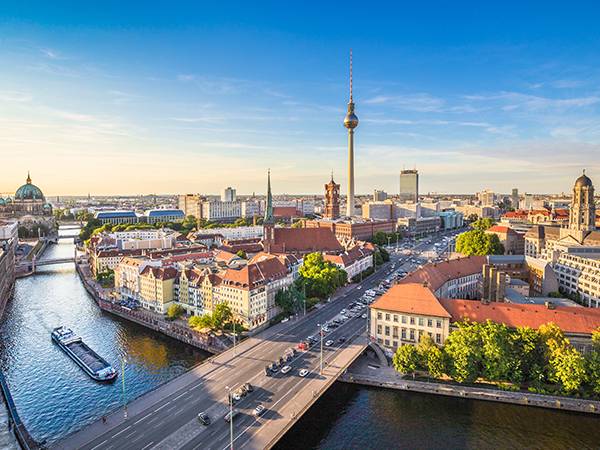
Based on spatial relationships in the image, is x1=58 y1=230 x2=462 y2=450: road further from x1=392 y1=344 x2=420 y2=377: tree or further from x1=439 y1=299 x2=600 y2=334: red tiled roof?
x1=439 y1=299 x2=600 y2=334: red tiled roof

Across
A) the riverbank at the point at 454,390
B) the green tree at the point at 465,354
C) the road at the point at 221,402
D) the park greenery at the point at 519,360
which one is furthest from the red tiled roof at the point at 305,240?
the park greenery at the point at 519,360

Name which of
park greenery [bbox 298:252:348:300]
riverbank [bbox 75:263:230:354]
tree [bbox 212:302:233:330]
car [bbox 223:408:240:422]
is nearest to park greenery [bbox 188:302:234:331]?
tree [bbox 212:302:233:330]

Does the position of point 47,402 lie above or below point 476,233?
below

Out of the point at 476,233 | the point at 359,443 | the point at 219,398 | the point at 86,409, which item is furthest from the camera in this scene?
the point at 476,233

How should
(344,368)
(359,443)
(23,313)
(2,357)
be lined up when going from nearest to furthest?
(359,443) < (344,368) < (2,357) < (23,313)

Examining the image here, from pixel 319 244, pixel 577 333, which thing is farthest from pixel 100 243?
pixel 577 333

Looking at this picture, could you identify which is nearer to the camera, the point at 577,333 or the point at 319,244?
the point at 577,333

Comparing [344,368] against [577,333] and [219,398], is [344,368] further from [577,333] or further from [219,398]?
[577,333]

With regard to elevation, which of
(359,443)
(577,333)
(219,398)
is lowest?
(359,443)
